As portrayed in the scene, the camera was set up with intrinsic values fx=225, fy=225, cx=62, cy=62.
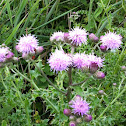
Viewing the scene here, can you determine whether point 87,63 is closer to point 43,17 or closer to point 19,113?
point 19,113

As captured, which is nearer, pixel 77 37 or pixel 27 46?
pixel 27 46

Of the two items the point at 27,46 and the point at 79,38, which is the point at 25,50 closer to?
the point at 27,46

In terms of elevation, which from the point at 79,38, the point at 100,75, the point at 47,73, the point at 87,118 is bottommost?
the point at 87,118

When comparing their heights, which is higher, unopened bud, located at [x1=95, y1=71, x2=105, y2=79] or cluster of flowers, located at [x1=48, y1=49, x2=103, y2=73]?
cluster of flowers, located at [x1=48, y1=49, x2=103, y2=73]

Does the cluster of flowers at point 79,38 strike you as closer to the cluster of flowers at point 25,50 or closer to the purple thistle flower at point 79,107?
the cluster of flowers at point 25,50

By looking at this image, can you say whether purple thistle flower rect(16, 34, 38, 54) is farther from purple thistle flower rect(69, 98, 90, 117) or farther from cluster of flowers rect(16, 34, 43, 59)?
purple thistle flower rect(69, 98, 90, 117)

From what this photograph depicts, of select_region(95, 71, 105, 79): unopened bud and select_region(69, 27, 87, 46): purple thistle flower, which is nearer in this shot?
select_region(95, 71, 105, 79): unopened bud

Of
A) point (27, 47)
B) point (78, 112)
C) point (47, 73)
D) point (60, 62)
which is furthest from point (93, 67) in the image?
point (47, 73)

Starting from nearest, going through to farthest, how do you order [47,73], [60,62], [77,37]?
[60,62] < [77,37] < [47,73]

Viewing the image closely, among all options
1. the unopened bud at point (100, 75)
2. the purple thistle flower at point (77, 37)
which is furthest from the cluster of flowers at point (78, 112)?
the purple thistle flower at point (77, 37)

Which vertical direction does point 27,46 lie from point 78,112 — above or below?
above

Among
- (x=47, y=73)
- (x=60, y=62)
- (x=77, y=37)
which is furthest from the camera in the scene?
(x=47, y=73)

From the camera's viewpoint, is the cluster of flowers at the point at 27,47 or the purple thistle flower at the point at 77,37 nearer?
the cluster of flowers at the point at 27,47

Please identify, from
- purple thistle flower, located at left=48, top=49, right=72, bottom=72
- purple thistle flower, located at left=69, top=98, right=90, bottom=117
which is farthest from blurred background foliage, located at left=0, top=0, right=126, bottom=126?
purple thistle flower, located at left=48, top=49, right=72, bottom=72
